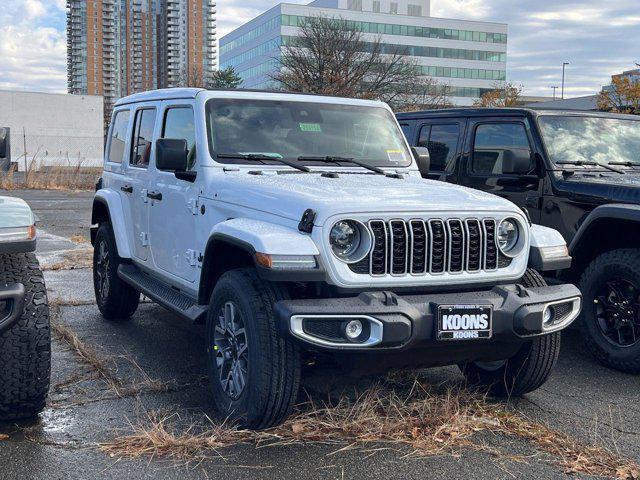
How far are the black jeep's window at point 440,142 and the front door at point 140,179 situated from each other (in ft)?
9.35

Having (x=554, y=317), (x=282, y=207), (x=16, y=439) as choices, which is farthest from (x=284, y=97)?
(x=16, y=439)

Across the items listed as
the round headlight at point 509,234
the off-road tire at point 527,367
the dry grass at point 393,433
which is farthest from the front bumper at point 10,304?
the off-road tire at point 527,367

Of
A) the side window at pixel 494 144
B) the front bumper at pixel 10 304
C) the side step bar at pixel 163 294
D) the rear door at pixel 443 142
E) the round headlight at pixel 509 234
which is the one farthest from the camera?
the rear door at pixel 443 142

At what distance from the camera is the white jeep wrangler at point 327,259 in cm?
392

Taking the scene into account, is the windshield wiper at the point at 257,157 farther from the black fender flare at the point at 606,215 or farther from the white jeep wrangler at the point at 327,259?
the black fender flare at the point at 606,215

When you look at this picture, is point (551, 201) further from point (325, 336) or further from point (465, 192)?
point (325, 336)

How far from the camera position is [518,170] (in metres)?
6.46

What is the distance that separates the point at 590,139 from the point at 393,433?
378cm

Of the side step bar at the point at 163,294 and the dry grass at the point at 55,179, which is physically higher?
the side step bar at the point at 163,294

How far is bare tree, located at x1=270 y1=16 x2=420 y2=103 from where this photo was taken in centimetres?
3528

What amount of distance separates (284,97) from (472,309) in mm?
2429

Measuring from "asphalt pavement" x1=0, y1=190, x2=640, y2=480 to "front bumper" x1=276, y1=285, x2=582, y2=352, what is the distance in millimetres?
591

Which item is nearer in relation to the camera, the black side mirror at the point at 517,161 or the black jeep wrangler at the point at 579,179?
the black jeep wrangler at the point at 579,179

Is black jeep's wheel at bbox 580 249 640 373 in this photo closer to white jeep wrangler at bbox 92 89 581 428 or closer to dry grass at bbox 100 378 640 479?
white jeep wrangler at bbox 92 89 581 428
